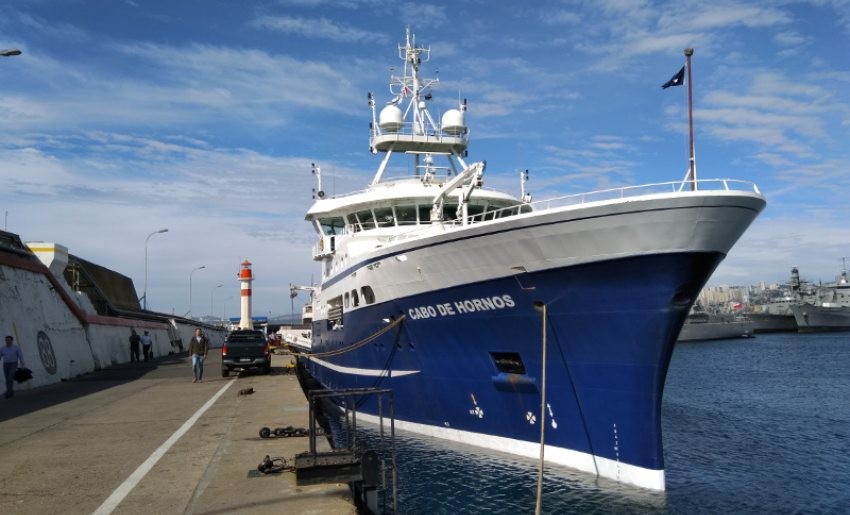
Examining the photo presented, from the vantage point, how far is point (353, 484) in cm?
759

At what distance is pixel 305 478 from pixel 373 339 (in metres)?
6.95

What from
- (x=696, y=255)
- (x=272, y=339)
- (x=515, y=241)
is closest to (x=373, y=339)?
(x=515, y=241)

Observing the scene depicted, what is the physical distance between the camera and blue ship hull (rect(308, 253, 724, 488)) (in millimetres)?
9367

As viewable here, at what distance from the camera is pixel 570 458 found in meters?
10.3


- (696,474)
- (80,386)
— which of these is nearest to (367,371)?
(696,474)

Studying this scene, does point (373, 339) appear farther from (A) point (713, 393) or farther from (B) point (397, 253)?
(A) point (713, 393)

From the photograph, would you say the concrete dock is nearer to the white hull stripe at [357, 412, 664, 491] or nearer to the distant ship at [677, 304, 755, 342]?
the white hull stripe at [357, 412, 664, 491]

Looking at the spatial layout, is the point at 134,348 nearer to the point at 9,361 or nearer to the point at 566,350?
the point at 9,361

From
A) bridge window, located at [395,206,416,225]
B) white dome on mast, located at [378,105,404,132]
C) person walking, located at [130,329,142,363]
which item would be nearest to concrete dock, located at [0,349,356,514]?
bridge window, located at [395,206,416,225]

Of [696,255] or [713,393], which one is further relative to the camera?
[713,393]

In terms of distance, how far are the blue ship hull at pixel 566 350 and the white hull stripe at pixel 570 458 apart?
0.21 ft

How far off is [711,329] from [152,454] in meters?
82.3

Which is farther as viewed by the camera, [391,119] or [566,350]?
[391,119]

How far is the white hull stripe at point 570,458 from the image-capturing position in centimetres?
968
